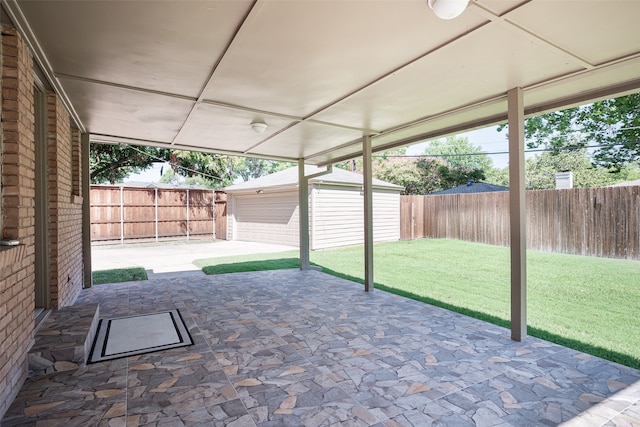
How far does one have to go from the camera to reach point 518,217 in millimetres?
3447

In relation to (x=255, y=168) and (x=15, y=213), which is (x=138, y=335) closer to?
(x=15, y=213)

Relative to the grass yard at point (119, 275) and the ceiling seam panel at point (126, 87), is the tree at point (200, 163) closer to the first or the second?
the grass yard at point (119, 275)

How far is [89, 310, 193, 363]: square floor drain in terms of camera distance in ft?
10.5

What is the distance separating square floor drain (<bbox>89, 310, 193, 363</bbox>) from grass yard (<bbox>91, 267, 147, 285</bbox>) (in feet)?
8.64

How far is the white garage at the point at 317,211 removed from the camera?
1170cm

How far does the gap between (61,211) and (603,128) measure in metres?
15.1

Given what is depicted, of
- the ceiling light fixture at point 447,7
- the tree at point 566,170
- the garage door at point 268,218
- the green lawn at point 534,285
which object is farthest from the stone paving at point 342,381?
the tree at point 566,170

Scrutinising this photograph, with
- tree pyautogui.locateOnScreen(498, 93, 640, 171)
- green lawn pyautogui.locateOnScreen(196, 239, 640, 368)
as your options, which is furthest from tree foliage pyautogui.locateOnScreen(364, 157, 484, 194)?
green lawn pyautogui.locateOnScreen(196, 239, 640, 368)

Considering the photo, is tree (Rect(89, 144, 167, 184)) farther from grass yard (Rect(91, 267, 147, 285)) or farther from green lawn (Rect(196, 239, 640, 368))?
green lawn (Rect(196, 239, 640, 368))

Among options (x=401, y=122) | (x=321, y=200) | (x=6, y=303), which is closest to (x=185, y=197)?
(x=321, y=200)

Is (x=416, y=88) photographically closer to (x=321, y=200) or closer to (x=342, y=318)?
(x=342, y=318)

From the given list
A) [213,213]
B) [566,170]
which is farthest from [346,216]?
[566,170]

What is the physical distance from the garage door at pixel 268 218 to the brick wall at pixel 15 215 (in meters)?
9.80

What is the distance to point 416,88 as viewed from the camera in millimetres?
3463
